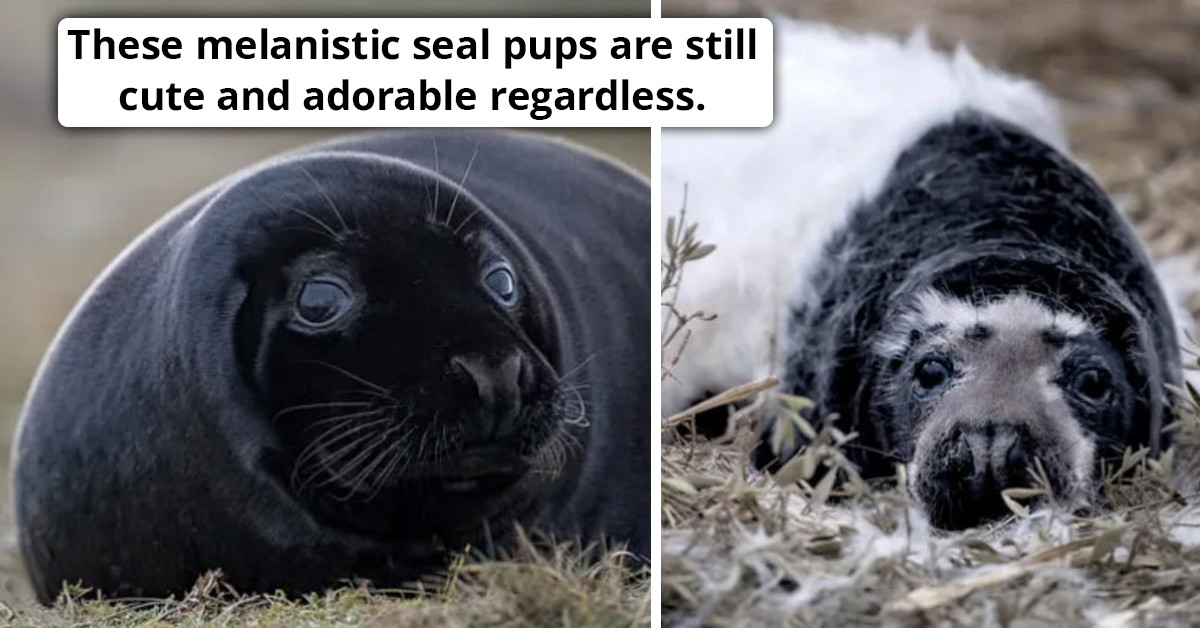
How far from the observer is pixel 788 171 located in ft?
12.1

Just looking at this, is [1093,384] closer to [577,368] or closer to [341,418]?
[577,368]

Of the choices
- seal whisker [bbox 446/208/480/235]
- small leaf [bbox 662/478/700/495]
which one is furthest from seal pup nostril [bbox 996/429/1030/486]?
seal whisker [bbox 446/208/480/235]

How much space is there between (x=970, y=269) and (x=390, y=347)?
113 centimetres

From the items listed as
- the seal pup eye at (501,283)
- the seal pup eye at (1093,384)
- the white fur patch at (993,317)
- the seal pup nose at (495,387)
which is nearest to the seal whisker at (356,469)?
the seal pup nose at (495,387)

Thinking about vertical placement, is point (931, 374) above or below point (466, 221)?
below

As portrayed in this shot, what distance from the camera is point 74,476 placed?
2.78m

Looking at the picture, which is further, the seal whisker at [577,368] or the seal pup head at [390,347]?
the seal whisker at [577,368]

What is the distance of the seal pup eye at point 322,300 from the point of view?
2.52 m

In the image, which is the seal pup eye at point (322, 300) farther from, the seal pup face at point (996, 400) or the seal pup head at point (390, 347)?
the seal pup face at point (996, 400)

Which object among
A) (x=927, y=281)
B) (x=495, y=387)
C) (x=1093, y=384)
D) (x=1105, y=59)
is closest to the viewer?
(x=495, y=387)

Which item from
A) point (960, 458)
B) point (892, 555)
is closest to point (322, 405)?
point (892, 555)

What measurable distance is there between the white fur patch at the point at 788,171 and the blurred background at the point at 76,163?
2.12ft

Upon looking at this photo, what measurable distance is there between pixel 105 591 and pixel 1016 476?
59.3 inches

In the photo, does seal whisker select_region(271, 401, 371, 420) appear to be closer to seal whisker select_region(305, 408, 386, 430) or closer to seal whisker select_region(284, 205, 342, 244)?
seal whisker select_region(305, 408, 386, 430)
